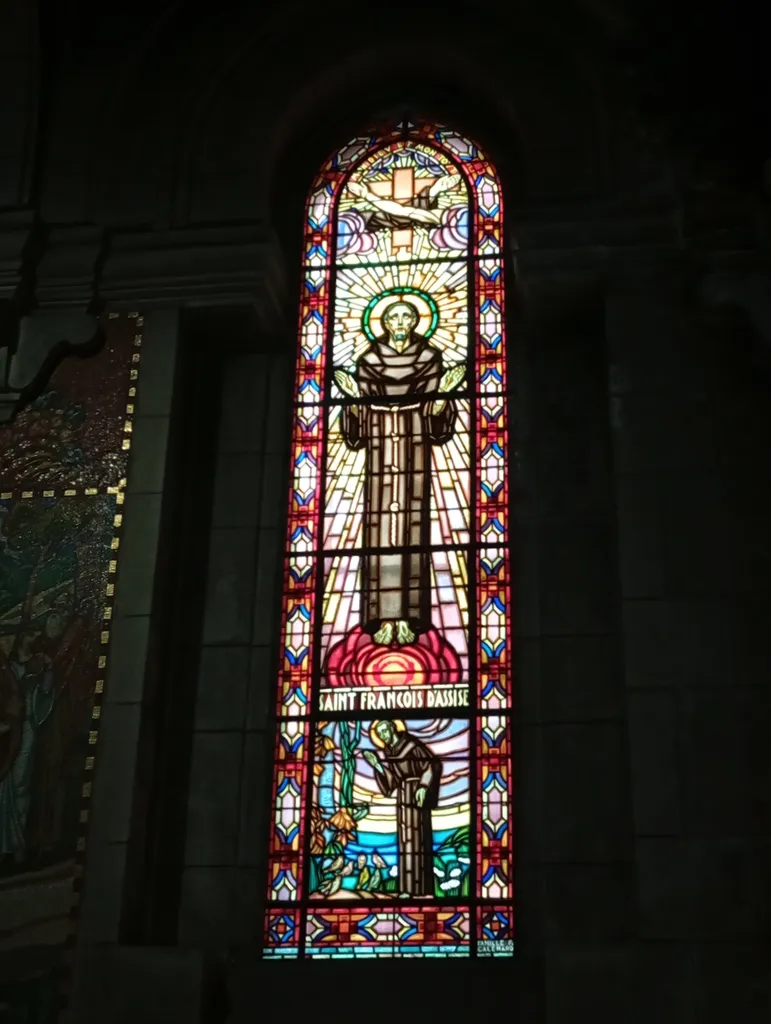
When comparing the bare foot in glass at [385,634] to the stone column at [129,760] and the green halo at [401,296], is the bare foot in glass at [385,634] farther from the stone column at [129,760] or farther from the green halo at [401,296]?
the green halo at [401,296]

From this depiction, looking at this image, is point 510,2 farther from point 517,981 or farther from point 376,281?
point 517,981

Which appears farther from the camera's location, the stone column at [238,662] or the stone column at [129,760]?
the stone column at [238,662]

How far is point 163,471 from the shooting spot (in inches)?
343

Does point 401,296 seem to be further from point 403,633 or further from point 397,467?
point 403,633

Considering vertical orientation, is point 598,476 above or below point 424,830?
above

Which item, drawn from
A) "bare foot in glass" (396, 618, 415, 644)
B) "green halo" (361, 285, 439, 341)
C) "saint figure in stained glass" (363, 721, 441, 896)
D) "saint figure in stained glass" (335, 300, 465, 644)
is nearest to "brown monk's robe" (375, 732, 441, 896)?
"saint figure in stained glass" (363, 721, 441, 896)

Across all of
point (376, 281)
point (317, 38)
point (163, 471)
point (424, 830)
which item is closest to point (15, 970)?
point (424, 830)

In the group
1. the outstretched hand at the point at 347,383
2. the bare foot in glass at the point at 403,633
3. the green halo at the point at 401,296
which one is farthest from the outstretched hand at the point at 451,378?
the bare foot in glass at the point at 403,633

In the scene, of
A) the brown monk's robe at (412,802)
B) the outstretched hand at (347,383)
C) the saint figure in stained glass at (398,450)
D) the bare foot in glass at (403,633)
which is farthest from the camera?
the outstretched hand at (347,383)

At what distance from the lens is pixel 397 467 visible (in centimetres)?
902

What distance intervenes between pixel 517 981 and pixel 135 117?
5761 millimetres

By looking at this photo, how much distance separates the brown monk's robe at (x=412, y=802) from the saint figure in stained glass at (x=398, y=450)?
0.63 metres

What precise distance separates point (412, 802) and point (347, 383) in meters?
2.61

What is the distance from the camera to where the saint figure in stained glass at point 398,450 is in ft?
28.2
